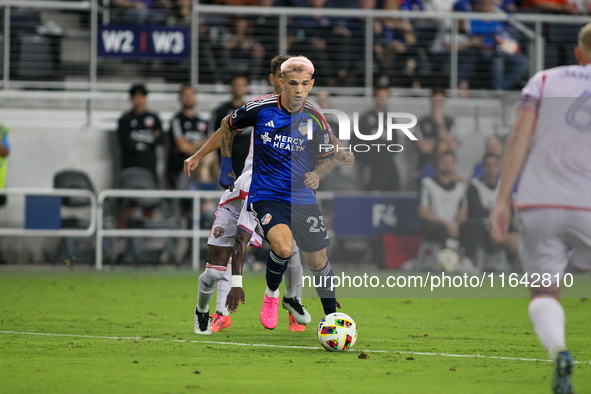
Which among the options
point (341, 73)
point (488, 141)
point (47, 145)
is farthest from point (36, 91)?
point (488, 141)

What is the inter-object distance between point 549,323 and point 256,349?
2802 mm

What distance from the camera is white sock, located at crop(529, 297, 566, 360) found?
4855mm

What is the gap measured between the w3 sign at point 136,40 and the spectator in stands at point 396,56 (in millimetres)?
3794

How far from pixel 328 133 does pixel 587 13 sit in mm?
13438

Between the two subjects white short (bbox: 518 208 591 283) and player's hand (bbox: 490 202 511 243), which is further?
player's hand (bbox: 490 202 511 243)

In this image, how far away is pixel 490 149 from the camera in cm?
1558

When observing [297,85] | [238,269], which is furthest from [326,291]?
[297,85]

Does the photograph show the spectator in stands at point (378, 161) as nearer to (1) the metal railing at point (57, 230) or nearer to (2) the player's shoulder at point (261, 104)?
(1) the metal railing at point (57, 230)

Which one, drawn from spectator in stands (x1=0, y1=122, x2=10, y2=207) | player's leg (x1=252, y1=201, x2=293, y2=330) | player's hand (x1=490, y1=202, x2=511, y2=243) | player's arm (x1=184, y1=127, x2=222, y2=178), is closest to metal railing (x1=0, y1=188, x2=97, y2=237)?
spectator in stands (x1=0, y1=122, x2=10, y2=207)

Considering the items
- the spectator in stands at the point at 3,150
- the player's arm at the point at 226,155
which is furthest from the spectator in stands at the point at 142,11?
the player's arm at the point at 226,155

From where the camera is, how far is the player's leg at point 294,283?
27.2 feet

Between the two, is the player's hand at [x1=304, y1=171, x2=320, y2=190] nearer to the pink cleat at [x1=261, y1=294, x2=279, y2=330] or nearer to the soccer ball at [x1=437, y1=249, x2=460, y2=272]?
the pink cleat at [x1=261, y1=294, x2=279, y2=330]

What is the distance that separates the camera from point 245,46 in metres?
17.1

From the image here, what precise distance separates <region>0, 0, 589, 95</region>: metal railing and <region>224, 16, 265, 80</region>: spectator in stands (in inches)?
13.3
